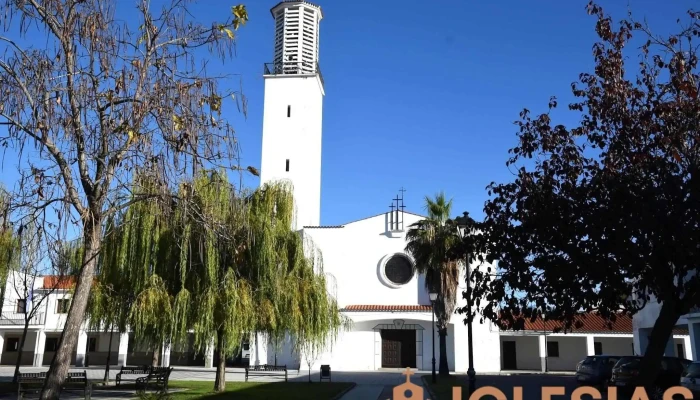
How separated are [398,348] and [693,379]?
72.3 ft

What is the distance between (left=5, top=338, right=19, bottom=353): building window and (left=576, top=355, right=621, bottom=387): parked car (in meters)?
38.6

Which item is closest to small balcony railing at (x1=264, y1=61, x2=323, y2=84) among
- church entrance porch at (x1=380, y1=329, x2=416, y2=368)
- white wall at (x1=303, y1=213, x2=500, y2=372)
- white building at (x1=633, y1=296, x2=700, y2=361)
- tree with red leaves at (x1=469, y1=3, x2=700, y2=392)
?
white wall at (x1=303, y1=213, x2=500, y2=372)

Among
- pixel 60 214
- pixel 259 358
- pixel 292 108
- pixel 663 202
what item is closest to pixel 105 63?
pixel 60 214

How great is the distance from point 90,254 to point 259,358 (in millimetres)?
28234

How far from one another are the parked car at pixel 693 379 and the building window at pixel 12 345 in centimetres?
4281

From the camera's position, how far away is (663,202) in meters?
8.83

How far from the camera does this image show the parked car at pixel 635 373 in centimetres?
2011

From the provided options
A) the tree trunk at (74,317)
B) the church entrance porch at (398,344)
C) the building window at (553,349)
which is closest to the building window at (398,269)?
the church entrance porch at (398,344)

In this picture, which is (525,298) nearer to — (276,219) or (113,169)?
(113,169)

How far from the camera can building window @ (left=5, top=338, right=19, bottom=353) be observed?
146 feet

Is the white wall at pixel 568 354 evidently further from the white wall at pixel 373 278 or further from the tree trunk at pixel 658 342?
the tree trunk at pixel 658 342

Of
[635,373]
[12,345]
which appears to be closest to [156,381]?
[635,373]

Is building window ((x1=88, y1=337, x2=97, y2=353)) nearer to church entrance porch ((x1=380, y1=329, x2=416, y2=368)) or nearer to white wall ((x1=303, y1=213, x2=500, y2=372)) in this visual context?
white wall ((x1=303, y1=213, x2=500, y2=372))

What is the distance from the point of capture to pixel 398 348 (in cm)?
3806
